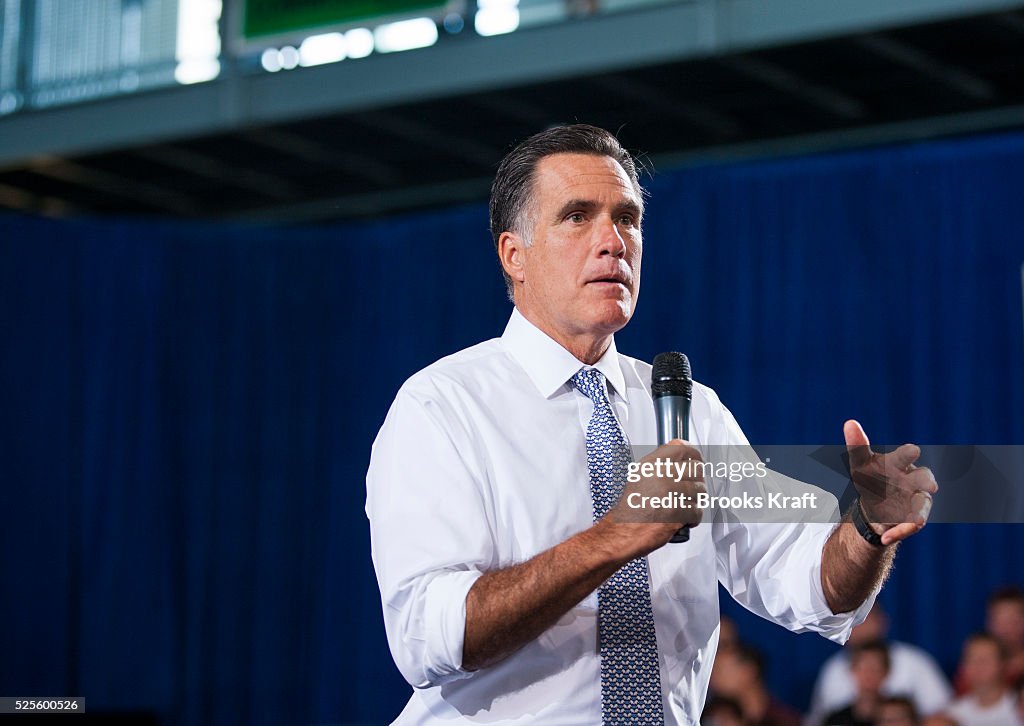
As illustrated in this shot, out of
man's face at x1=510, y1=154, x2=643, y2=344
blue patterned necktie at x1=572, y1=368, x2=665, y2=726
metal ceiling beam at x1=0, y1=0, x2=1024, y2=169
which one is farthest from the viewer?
metal ceiling beam at x1=0, y1=0, x2=1024, y2=169

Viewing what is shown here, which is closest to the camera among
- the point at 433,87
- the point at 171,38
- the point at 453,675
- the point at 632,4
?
the point at 453,675

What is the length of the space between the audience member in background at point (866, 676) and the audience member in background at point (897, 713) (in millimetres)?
173

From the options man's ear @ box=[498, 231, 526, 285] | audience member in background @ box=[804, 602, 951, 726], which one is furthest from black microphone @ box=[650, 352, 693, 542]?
audience member in background @ box=[804, 602, 951, 726]

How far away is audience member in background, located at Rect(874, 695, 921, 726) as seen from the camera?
4434mm

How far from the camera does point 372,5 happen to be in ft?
17.8

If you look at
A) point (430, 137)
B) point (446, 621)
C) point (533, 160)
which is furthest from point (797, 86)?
point (446, 621)

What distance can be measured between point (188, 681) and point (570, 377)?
16.9 ft

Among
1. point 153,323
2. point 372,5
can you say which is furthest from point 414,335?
point 372,5

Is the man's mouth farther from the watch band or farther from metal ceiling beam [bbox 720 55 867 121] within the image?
metal ceiling beam [bbox 720 55 867 121]

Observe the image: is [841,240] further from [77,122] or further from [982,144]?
[77,122]

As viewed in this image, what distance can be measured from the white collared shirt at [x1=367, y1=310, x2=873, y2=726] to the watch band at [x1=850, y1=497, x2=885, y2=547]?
115mm

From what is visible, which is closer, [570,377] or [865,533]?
[865,533]

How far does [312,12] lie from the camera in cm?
551

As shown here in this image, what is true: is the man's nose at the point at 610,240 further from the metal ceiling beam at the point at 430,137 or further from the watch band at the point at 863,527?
the metal ceiling beam at the point at 430,137
